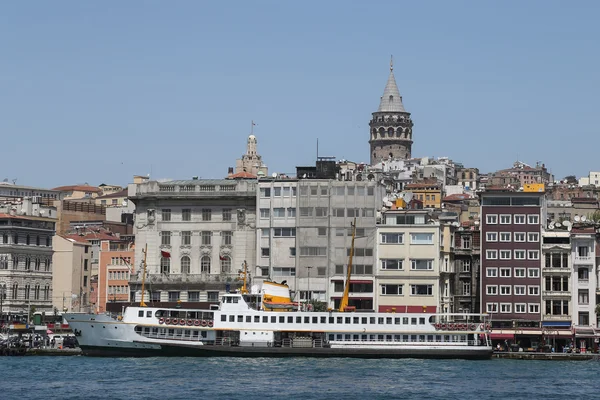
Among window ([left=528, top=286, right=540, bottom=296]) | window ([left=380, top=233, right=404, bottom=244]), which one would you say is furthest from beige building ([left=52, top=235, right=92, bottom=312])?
window ([left=528, top=286, right=540, bottom=296])

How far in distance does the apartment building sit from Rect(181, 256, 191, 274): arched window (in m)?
23.4

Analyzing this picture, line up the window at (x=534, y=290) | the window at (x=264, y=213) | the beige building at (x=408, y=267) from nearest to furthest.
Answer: the window at (x=534, y=290)
the beige building at (x=408, y=267)
the window at (x=264, y=213)

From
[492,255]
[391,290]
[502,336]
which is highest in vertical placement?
[492,255]

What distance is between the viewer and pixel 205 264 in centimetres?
11481

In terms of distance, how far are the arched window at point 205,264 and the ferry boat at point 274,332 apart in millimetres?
16397

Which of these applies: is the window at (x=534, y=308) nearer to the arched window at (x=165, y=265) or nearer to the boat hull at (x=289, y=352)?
the boat hull at (x=289, y=352)

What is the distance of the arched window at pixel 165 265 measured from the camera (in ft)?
378

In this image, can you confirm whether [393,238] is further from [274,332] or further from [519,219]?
[274,332]

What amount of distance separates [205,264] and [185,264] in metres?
1.68

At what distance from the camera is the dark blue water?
74188mm

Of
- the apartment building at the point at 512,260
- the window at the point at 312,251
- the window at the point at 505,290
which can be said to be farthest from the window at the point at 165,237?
the window at the point at 505,290

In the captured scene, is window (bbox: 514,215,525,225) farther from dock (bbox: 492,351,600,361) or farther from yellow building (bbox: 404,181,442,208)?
yellow building (bbox: 404,181,442,208)

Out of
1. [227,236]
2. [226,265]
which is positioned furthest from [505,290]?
[227,236]

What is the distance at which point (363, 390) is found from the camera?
7600 centimetres
